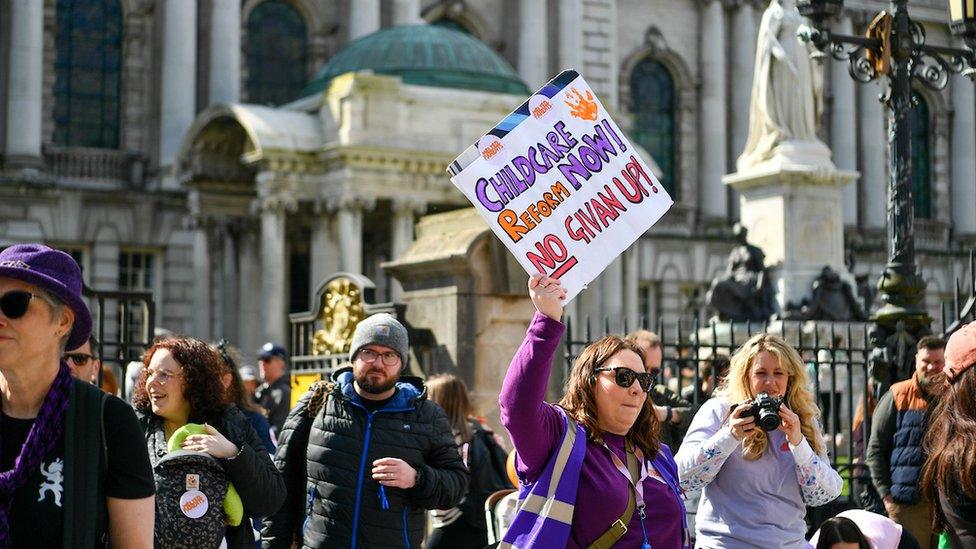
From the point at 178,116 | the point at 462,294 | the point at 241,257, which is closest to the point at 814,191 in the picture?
the point at 462,294

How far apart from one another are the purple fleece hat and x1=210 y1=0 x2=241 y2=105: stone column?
3048cm

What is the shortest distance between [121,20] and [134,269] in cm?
552

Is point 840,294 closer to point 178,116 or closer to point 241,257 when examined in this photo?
point 241,257

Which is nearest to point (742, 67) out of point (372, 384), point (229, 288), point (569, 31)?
point (569, 31)

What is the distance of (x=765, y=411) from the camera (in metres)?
6.38

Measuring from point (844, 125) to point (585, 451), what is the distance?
4119 centimetres

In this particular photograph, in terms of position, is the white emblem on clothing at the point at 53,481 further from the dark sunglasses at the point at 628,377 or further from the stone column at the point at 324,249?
the stone column at the point at 324,249

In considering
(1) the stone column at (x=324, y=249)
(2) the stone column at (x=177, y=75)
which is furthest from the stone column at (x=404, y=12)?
(1) the stone column at (x=324, y=249)

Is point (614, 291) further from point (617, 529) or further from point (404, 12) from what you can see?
point (617, 529)

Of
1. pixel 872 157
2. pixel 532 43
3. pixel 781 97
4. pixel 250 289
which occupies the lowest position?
pixel 250 289

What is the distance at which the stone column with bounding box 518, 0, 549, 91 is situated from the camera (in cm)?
3841

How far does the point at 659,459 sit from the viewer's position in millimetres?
5863

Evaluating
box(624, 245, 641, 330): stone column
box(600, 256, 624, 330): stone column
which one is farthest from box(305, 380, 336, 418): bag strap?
box(600, 256, 624, 330): stone column

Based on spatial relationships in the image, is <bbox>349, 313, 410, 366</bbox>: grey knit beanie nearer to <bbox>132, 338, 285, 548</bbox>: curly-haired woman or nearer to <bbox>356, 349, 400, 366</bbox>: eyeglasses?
<bbox>356, 349, 400, 366</bbox>: eyeglasses
